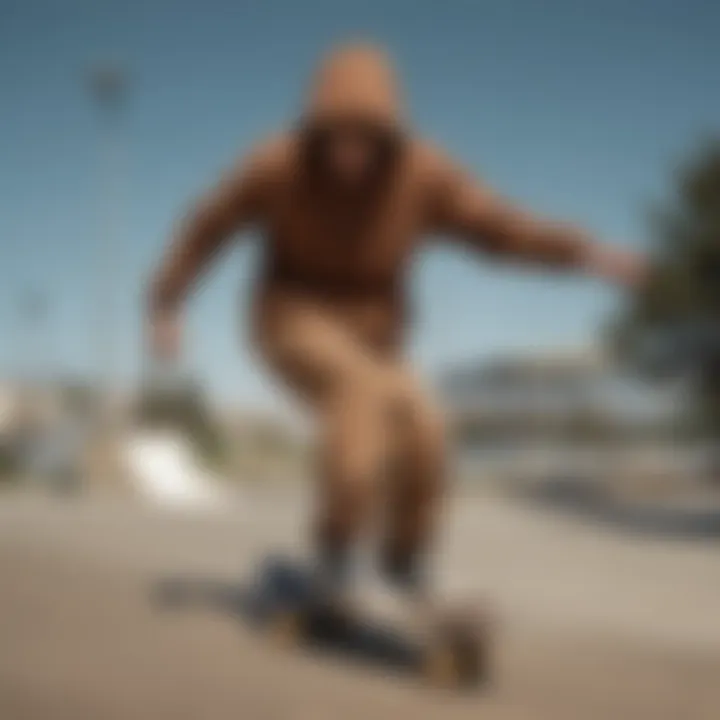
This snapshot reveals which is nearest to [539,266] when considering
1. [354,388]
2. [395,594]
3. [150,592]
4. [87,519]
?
[354,388]

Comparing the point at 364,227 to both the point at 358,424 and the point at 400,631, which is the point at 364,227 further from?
the point at 400,631

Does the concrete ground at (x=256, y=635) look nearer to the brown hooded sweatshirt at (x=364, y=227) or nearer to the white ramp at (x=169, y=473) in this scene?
the white ramp at (x=169, y=473)

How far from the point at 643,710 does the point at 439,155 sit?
Result: 0.77 metres

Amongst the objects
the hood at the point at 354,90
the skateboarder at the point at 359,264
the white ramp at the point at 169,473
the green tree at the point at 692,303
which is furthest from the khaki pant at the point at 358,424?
the green tree at the point at 692,303

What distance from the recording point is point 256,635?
4.86 ft

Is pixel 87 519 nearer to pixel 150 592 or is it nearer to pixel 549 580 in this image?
pixel 150 592

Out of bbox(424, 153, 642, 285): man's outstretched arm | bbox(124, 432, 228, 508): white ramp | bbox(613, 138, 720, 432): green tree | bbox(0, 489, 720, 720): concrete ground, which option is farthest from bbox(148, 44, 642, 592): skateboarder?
bbox(613, 138, 720, 432): green tree

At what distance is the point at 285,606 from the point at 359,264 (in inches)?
19.6

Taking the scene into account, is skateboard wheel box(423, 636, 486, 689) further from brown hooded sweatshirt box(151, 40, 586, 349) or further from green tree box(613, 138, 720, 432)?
green tree box(613, 138, 720, 432)

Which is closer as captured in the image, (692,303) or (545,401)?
(545,401)

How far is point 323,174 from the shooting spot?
1.42 m

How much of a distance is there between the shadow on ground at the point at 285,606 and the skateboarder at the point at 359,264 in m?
0.07

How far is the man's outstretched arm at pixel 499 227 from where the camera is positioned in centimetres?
141

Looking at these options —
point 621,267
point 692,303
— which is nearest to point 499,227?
point 621,267
